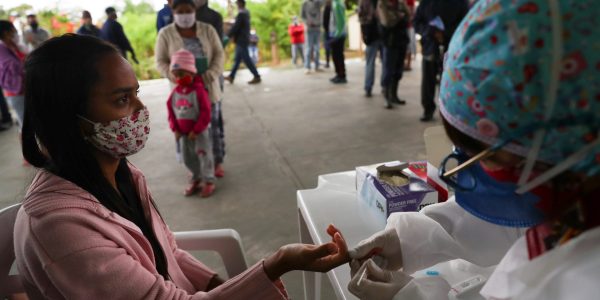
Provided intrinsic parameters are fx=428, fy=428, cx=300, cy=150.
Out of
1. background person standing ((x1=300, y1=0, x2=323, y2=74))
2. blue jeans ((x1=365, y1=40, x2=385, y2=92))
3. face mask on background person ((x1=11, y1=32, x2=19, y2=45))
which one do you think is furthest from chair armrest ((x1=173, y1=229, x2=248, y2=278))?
background person standing ((x1=300, y1=0, x2=323, y2=74))

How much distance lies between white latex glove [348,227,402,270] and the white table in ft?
0.30

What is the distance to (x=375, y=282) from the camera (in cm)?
84

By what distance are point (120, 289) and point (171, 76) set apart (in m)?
2.32

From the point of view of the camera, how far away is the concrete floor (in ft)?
9.68

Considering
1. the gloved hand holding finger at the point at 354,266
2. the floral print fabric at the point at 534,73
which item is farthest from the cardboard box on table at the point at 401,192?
the floral print fabric at the point at 534,73

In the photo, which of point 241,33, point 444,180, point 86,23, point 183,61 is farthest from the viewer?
point 241,33

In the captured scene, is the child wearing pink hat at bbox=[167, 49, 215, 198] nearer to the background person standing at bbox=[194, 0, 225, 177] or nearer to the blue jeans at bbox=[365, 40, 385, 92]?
the background person standing at bbox=[194, 0, 225, 177]

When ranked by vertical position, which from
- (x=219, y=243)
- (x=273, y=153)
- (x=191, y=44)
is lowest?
(x=273, y=153)

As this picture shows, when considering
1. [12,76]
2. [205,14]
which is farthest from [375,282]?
[12,76]

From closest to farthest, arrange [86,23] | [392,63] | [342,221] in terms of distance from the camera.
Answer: [342,221] < [392,63] < [86,23]

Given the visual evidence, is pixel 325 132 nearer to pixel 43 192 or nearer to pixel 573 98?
pixel 43 192

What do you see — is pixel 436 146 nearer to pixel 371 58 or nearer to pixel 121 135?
pixel 121 135

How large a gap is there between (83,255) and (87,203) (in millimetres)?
136

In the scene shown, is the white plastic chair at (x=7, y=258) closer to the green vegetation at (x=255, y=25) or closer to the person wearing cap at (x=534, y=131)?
the person wearing cap at (x=534, y=131)
